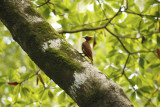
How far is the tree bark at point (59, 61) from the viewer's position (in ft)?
3.14

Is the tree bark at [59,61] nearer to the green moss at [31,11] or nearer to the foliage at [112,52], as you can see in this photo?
the green moss at [31,11]

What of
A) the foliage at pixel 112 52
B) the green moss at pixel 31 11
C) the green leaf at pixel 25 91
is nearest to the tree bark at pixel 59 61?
the green moss at pixel 31 11

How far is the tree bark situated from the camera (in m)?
0.96

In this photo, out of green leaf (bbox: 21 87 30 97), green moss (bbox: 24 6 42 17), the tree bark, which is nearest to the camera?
the tree bark

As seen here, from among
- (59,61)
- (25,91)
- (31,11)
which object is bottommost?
(59,61)

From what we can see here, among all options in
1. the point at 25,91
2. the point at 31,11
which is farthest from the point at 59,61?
the point at 25,91

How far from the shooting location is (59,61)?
1.10 metres

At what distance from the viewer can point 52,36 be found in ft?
4.20

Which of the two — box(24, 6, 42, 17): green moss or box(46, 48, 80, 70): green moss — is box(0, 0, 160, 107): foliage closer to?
box(24, 6, 42, 17): green moss

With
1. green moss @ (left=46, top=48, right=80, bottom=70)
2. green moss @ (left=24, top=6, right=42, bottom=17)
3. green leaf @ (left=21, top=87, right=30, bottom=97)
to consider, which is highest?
green moss @ (left=24, top=6, right=42, bottom=17)

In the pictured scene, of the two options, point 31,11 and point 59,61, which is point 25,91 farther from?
point 59,61

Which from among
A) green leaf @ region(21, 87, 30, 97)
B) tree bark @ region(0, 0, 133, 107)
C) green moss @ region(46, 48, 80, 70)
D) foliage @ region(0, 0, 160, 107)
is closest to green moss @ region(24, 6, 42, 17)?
tree bark @ region(0, 0, 133, 107)

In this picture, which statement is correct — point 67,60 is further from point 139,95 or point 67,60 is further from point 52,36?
point 139,95

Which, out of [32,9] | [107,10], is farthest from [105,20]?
[32,9]
